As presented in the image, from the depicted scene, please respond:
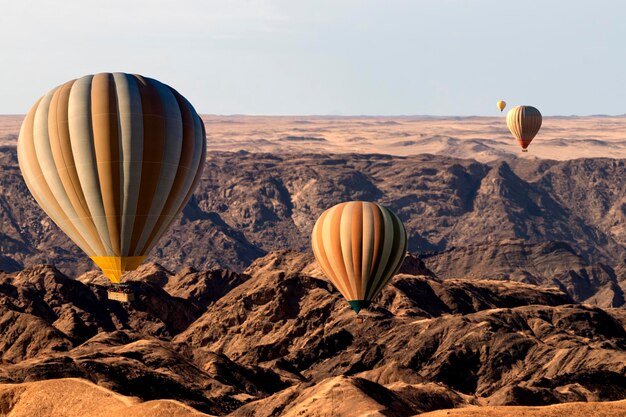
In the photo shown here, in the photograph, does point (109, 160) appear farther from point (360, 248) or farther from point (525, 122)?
point (525, 122)

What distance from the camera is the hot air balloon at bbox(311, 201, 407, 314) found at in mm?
101125

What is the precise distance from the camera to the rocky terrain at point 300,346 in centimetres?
10356

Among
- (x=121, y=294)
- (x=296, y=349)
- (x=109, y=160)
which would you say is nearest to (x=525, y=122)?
(x=296, y=349)

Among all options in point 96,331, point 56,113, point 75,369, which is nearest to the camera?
point 56,113

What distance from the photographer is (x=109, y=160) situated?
82312 millimetres

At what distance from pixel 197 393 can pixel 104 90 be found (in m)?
37.1

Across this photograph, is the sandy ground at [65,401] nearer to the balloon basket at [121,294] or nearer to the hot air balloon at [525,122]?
the balloon basket at [121,294]

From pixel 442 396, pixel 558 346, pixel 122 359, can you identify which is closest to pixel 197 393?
pixel 122 359

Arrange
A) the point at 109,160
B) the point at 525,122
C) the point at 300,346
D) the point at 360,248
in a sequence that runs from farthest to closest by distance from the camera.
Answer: the point at 525,122
the point at 300,346
the point at 360,248
the point at 109,160

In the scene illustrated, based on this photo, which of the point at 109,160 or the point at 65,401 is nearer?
the point at 109,160

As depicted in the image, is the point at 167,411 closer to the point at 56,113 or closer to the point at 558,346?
the point at 56,113

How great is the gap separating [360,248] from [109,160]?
25554 mm

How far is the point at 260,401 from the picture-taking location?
105 m

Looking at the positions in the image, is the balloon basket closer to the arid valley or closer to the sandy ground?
the arid valley
